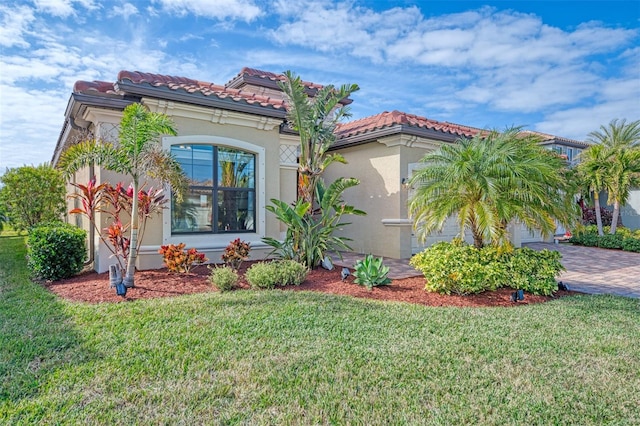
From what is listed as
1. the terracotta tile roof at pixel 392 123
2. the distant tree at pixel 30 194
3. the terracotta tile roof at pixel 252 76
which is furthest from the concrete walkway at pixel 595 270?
the distant tree at pixel 30 194

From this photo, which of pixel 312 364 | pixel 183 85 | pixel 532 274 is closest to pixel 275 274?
pixel 312 364

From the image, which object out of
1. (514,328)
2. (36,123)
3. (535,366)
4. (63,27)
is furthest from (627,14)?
(36,123)

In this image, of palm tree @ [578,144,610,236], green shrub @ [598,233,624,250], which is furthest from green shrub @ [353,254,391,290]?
palm tree @ [578,144,610,236]

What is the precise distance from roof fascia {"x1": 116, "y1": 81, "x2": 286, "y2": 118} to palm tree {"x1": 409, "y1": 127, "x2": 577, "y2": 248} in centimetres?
461

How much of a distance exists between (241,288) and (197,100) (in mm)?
4804

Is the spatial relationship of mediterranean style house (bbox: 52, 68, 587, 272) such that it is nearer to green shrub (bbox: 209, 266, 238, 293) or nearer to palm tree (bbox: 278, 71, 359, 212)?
palm tree (bbox: 278, 71, 359, 212)

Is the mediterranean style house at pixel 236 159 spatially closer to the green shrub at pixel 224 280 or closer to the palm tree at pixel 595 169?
the green shrub at pixel 224 280

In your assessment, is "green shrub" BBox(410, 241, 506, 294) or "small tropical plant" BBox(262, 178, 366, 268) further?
"small tropical plant" BBox(262, 178, 366, 268)

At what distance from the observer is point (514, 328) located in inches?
208

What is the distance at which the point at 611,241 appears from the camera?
53.0 feet

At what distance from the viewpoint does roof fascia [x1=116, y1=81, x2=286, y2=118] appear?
8.34 meters

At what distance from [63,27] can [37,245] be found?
18.5 feet

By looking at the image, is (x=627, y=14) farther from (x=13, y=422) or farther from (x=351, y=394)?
(x=13, y=422)

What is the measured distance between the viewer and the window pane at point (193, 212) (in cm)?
960
